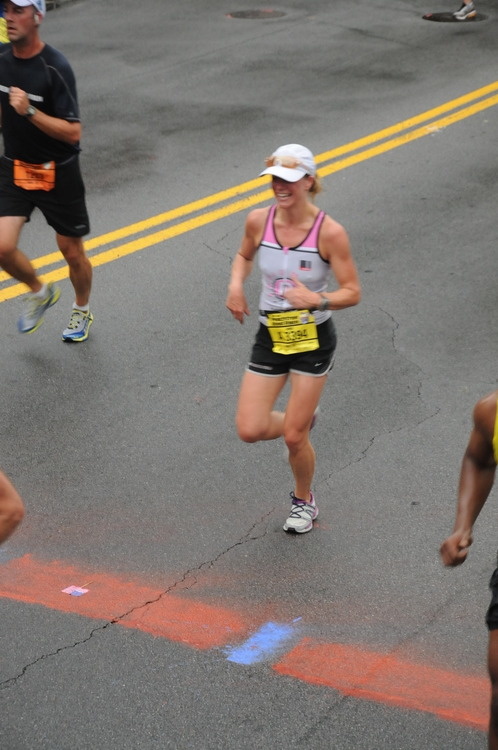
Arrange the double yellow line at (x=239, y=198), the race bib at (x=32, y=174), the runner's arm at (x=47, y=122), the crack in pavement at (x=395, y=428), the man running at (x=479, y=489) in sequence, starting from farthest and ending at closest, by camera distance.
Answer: the double yellow line at (x=239, y=198) → the race bib at (x=32, y=174) → the runner's arm at (x=47, y=122) → the crack in pavement at (x=395, y=428) → the man running at (x=479, y=489)

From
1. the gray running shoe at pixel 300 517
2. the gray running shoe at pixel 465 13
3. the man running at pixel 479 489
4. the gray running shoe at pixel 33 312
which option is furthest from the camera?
the gray running shoe at pixel 465 13

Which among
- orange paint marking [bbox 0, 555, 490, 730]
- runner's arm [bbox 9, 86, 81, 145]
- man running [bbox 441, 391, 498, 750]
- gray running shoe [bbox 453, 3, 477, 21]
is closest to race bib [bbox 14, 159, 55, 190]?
runner's arm [bbox 9, 86, 81, 145]

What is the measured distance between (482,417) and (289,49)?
11668 mm

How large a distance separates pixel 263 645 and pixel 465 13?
1299 cm

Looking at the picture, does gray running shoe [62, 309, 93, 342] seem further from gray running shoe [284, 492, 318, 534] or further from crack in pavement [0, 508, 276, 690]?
gray running shoe [284, 492, 318, 534]

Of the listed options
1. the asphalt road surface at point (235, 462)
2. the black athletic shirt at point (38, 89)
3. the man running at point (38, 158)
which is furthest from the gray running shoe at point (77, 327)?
the black athletic shirt at point (38, 89)

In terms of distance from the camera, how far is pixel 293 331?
564 cm

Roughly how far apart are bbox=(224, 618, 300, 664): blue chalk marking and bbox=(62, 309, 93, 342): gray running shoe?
10.9 ft

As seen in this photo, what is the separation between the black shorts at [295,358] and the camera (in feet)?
18.6

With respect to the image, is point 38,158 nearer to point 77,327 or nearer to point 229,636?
point 77,327

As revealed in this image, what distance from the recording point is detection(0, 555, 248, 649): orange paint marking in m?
5.01

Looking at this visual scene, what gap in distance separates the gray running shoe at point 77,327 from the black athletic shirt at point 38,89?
1178 millimetres

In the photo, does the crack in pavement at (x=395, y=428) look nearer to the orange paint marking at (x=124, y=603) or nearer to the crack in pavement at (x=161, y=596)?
the crack in pavement at (x=161, y=596)

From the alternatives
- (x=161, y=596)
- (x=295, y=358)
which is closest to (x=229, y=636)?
(x=161, y=596)
